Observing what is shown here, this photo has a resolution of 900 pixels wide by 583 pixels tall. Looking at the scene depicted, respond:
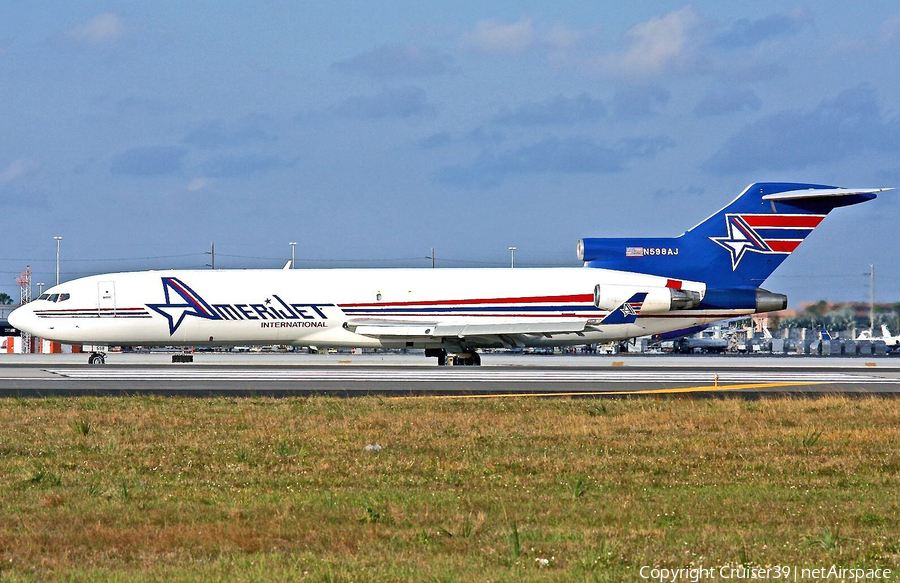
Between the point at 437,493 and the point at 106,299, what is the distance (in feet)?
107

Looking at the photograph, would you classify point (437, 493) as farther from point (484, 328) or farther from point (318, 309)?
point (318, 309)

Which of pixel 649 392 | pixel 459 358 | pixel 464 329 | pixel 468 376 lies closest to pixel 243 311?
pixel 464 329

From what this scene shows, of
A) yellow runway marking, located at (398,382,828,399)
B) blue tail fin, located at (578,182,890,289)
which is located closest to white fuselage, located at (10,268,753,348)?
blue tail fin, located at (578,182,890,289)

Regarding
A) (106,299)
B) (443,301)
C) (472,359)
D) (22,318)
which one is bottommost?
(472,359)

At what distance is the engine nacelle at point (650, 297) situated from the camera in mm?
39281

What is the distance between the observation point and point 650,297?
129 feet

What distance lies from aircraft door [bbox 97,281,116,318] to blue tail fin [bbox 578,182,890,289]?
20657 millimetres

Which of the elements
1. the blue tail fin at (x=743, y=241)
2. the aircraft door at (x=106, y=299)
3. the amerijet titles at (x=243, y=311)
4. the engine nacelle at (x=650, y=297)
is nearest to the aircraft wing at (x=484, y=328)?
the engine nacelle at (x=650, y=297)

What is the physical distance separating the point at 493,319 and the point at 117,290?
50.8ft

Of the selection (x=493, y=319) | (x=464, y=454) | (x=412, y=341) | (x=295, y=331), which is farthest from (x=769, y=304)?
(x=464, y=454)

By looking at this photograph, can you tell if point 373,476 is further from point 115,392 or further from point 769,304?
point 769,304

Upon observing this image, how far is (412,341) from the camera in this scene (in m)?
39.5

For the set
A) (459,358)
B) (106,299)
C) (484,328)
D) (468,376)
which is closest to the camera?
(468,376)

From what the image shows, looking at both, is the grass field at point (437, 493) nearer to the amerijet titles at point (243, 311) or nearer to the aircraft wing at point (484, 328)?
the aircraft wing at point (484, 328)
